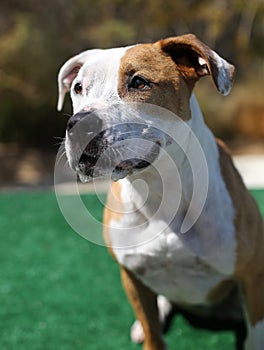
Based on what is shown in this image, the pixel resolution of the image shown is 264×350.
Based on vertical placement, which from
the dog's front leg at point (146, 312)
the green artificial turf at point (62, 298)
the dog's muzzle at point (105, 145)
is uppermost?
the dog's muzzle at point (105, 145)

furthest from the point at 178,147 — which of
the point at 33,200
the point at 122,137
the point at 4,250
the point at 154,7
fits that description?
the point at 154,7

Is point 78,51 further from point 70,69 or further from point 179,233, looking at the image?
point 179,233

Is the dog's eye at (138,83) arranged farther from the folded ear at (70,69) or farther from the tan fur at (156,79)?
the folded ear at (70,69)

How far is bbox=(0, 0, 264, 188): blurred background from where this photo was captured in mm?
7801

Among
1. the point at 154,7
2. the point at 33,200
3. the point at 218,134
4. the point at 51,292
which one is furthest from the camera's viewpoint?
the point at 154,7

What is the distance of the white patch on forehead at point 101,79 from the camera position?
6.80 feet

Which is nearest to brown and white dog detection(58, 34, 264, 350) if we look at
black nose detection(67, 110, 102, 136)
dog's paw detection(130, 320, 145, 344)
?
black nose detection(67, 110, 102, 136)

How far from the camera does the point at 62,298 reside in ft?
11.1

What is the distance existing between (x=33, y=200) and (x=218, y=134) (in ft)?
13.3

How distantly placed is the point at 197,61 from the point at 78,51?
667 cm

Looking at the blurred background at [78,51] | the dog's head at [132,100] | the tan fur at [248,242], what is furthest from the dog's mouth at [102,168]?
the blurred background at [78,51]

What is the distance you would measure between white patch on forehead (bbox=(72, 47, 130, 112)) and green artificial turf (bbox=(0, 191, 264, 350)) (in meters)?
0.72

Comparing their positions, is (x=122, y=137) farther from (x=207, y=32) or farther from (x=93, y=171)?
(x=207, y=32)

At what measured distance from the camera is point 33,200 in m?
5.70
